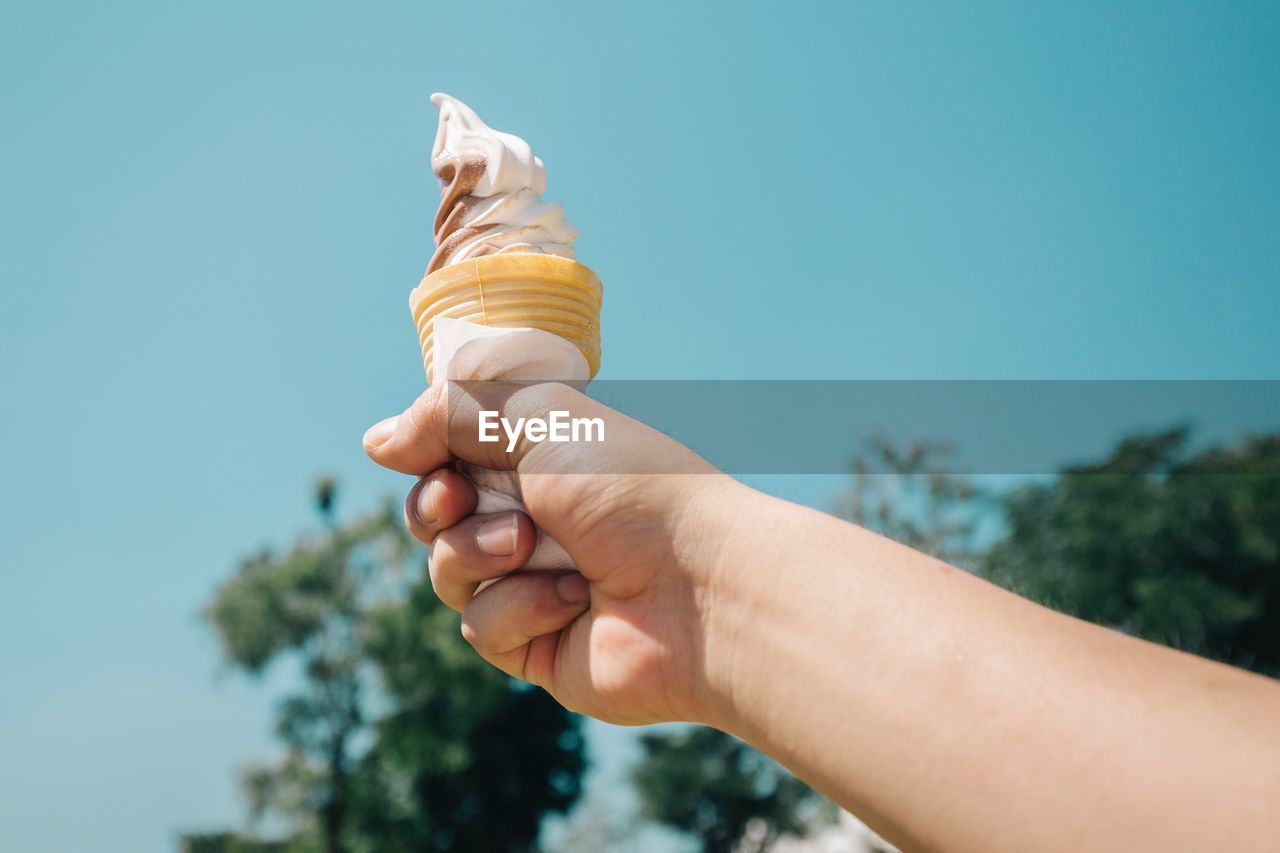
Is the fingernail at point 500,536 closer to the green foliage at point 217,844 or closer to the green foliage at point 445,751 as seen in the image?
the green foliage at point 445,751

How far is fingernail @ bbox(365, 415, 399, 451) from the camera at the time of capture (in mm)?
3104

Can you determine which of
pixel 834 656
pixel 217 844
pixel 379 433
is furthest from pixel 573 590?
pixel 217 844

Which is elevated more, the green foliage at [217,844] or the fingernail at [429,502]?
the fingernail at [429,502]

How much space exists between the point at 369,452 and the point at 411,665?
88.4 feet

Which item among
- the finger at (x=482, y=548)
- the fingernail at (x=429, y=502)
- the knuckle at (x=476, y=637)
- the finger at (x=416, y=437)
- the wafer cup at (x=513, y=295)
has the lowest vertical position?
the knuckle at (x=476, y=637)

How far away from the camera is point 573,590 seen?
2.86 m

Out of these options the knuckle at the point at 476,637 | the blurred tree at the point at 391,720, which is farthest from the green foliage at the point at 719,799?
the knuckle at the point at 476,637

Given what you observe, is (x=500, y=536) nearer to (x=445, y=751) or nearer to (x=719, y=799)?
(x=445, y=751)

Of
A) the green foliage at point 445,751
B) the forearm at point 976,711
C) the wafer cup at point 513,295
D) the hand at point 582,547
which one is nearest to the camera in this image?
the forearm at point 976,711

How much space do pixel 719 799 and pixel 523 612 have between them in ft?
123

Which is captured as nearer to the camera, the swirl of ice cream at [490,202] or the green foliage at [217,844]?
the swirl of ice cream at [490,202]

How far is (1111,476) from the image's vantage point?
26672mm

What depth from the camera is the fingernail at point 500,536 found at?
287cm

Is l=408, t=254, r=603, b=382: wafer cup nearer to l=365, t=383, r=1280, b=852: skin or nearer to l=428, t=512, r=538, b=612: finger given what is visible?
l=365, t=383, r=1280, b=852: skin
